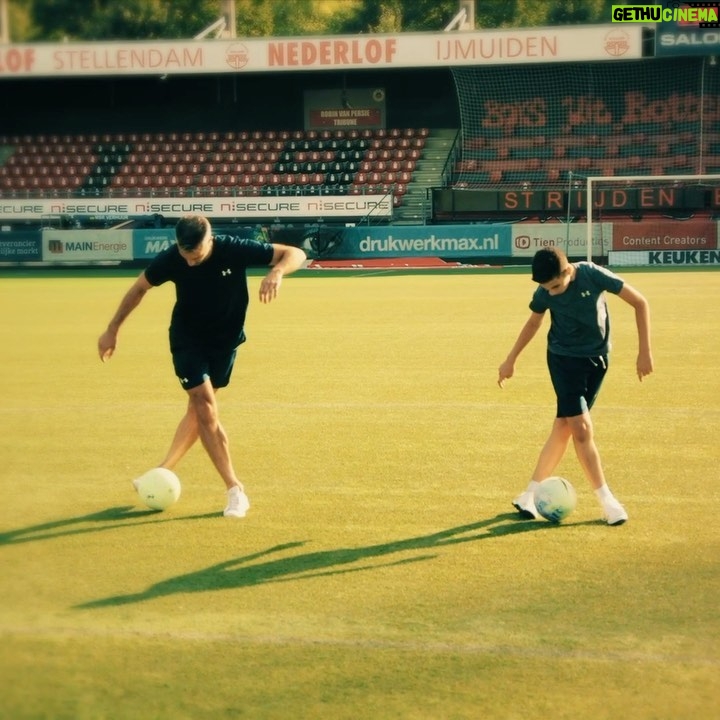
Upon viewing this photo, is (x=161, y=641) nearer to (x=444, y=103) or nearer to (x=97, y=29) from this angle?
(x=444, y=103)

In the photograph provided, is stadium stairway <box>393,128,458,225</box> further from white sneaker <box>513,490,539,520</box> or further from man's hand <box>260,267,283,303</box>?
man's hand <box>260,267,283,303</box>

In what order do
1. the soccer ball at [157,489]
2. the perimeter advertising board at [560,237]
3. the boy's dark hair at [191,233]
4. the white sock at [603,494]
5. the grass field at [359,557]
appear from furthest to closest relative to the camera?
the perimeter advertising board at [560,237] < the soccer ball at [157,489] < the white sock at [603,494] < the boy's dark hair at [191,233] < the grass field at [359,557]

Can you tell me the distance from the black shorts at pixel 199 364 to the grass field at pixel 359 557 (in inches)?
33.7

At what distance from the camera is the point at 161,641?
4.92 metres

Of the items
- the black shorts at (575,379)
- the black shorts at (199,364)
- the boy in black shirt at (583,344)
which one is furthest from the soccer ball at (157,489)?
the black shorts at (575,379)

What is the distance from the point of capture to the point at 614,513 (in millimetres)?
6668

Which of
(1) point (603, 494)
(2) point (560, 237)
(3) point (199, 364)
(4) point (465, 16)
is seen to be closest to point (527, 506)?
(1) point (603, 494)

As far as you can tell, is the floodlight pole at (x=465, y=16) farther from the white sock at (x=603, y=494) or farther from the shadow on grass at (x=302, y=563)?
the shadow on grass at (x=302, y=563)

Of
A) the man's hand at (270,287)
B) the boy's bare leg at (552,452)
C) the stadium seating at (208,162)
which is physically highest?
the stadium seating at (208,162)

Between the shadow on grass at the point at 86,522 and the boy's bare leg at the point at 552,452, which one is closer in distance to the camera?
the shadow on grass at the point at 86,522

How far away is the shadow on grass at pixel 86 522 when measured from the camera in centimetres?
664

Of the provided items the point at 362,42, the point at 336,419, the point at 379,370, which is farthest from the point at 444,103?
the point at 336,419

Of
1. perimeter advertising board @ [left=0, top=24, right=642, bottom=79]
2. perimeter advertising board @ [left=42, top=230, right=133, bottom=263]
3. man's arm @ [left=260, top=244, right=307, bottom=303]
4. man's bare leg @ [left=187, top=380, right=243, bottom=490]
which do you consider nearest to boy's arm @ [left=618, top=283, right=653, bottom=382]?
man's arm @ [left=260, top=244, right=307, bottom=303]

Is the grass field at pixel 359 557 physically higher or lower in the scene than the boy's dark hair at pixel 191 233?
lower
